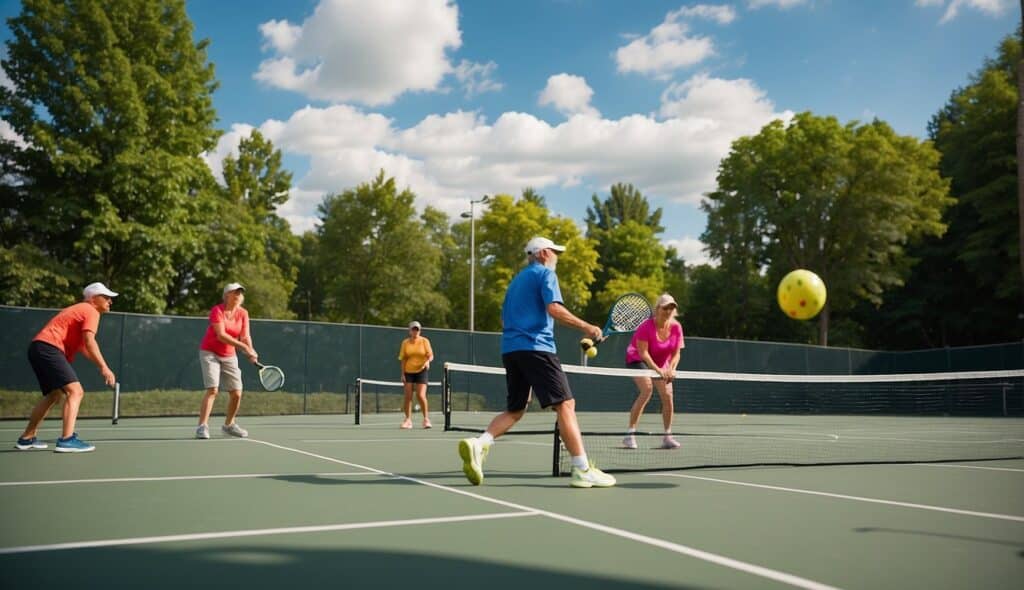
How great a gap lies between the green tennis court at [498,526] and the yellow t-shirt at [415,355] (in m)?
6.13

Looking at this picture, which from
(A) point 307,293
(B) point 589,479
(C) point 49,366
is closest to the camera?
(B) point 589,479

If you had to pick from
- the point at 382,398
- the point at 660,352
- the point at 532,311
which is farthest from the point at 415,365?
the point at 382,398

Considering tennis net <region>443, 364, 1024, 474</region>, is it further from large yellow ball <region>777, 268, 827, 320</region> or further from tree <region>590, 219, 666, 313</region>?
tree <region>590, 219, 666, 313</region>

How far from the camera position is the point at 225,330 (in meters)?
9.37

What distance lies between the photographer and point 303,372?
63.2 feet

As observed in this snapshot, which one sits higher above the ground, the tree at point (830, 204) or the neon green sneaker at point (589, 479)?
the tree at point (830, 204)

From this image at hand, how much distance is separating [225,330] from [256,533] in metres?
5.89

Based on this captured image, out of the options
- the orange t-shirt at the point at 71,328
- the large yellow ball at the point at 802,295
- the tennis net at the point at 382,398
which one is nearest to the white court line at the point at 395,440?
the orange t-shirt at the point at 71,328

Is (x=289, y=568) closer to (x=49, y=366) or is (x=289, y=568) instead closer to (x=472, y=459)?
(x=472, y=459)

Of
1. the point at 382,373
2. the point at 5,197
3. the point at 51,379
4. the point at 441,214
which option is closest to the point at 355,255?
the point at 441,214

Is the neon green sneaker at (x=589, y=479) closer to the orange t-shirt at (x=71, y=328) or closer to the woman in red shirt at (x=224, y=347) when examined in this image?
the orange t-shirt at (x=71, y=328)

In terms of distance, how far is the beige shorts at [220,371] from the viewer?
9391mm

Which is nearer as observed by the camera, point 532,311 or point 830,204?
point 532,311

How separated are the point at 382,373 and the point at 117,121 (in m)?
12.8
